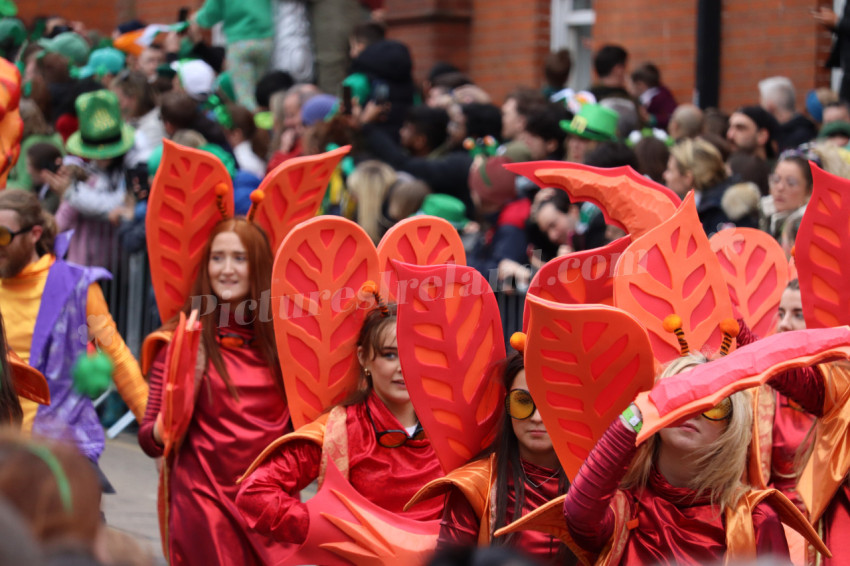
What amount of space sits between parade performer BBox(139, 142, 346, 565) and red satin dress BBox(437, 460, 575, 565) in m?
1.48

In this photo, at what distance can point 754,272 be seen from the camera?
14.4 ft

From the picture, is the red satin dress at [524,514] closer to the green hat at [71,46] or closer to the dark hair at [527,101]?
the dark hair at [527,101]

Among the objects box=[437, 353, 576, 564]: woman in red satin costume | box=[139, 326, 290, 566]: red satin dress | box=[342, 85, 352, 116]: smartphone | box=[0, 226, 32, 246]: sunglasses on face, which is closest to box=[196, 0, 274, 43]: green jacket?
box=[342, 85, 352, 116]: smartphone

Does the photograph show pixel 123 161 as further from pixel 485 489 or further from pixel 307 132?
pixel 485 489

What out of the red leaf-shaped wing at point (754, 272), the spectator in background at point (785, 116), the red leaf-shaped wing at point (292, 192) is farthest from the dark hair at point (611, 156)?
the red leaf-shaped wing at point (754, 272)

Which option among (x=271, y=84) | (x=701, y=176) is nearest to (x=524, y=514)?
(x=701, y=176)

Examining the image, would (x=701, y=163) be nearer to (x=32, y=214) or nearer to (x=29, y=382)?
(x=32, y=214)

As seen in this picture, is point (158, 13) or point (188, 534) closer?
point (188, 534)

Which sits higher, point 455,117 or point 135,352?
point 455,117

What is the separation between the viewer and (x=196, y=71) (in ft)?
33.0

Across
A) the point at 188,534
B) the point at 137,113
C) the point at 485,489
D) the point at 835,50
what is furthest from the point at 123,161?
the point at 485,489

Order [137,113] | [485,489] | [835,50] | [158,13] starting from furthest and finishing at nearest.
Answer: [158,13] → [137,113] → [835,50] → [485,489]

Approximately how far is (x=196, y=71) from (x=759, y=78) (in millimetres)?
4427

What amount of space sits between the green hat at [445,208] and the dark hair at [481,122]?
118 centimetres
